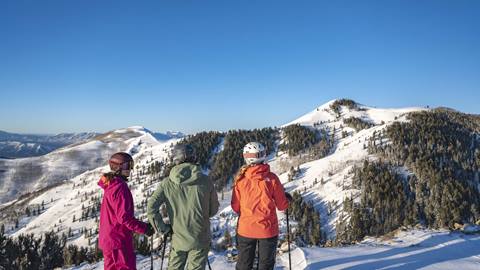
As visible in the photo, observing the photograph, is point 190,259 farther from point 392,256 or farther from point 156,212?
point 392,256

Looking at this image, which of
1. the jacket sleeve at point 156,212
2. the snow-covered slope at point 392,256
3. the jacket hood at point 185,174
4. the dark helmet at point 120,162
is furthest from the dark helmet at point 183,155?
the snow-covered slope at point 392,256

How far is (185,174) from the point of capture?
6.46 meters

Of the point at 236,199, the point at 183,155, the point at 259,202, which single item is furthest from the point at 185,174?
the point at 259,202

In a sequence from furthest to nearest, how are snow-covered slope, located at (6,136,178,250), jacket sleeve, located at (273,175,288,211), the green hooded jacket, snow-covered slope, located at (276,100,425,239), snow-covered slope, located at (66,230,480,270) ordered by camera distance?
1. snow-covered slope, located at (6,136,178,250)
2. snow-covered slope, located at (276,100,425,239)
3. snow-covered slope, located at (66,230,480,270)
4. jacket sleeve, located at (273,175,288,211)
5. the green hooded jacket

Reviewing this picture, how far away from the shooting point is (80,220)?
2104 inches

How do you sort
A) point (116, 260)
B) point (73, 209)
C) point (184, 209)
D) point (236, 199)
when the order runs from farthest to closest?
point (73, 209), point (236, 199), point (184, 209), point (116, 260)

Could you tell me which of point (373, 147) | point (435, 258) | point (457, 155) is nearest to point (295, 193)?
point (373, 147)

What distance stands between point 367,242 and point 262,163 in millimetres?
7752

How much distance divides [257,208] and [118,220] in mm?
2601

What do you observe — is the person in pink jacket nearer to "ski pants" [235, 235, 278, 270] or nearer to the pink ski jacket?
the pink ski jacket

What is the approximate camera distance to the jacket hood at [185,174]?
644 centimetres

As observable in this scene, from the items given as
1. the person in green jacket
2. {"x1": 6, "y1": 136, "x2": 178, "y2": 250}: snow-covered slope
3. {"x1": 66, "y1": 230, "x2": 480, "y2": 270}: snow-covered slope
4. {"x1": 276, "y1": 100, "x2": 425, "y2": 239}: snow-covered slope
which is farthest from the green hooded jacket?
{"x1": 6, "y1": 136, "x2": 178, "y2": 250}: snow-covered slope

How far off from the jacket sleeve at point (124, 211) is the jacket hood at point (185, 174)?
2.85 ft

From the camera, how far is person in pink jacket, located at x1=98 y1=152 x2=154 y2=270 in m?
6.30
